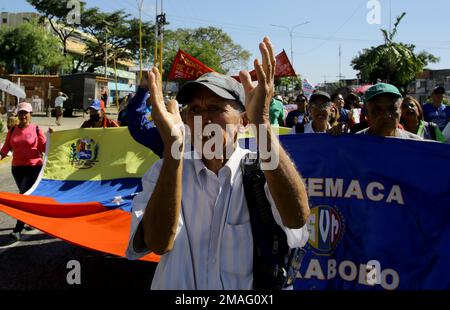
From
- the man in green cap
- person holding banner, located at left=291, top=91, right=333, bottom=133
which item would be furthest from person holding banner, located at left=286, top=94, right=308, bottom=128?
the man in green cap

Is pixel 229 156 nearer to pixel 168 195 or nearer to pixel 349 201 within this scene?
pixel 168 195

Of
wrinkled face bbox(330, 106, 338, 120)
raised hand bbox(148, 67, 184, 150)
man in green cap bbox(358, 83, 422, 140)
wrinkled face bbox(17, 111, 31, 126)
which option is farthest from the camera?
wrinkled face bbox(17, 111, 31, 126)

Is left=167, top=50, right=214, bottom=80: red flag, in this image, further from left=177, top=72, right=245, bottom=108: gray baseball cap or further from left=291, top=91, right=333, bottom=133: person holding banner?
left=177, top=72, right=245, bottom=108: gray baseball cap

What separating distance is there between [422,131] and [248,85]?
3569 millimetres

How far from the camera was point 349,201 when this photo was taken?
324 cm

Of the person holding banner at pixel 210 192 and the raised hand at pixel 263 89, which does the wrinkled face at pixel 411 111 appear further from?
the raised hand at pixel 263 89

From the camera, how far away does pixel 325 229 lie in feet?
10.8

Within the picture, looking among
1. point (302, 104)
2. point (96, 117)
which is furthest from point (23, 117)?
point (302, 104)

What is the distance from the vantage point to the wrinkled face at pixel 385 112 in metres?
3.39

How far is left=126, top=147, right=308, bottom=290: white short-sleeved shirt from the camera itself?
5.43ft

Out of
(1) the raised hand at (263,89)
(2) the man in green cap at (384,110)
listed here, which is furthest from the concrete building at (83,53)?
(1) the raised hand at (263,89)

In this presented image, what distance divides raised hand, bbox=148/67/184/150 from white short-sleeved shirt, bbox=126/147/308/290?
0.87ft

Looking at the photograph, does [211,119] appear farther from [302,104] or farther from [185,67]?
[185,67]
